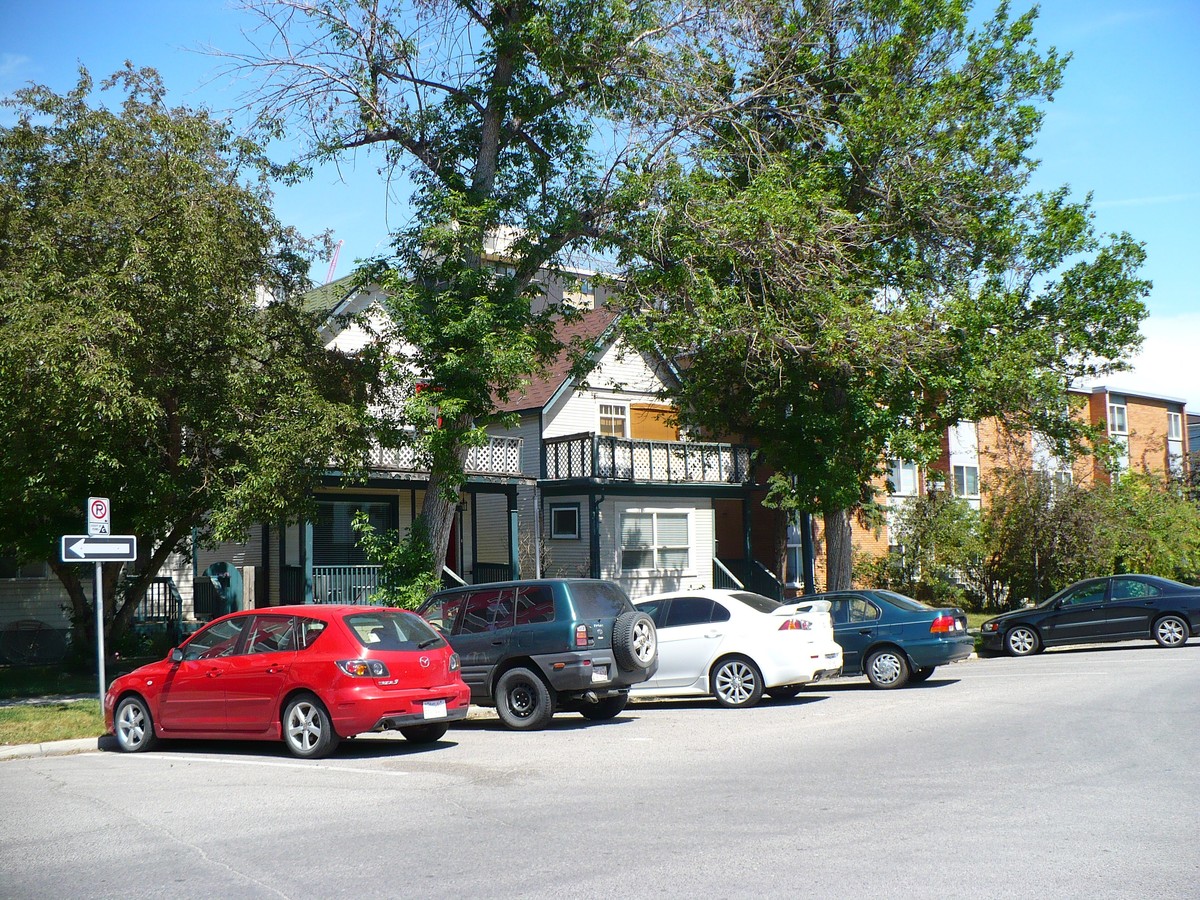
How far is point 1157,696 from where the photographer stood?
13930mm

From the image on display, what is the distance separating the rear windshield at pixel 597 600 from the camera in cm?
1324

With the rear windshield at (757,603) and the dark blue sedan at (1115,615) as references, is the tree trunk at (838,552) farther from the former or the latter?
the rear windshield at (757,603)

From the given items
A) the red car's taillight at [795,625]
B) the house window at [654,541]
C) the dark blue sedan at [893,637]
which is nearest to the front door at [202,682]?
the red car's taillight at [795,625]

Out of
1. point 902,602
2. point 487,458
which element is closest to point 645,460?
point 487,458

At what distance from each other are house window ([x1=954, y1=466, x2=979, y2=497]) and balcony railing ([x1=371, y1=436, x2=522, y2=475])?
65.4ft

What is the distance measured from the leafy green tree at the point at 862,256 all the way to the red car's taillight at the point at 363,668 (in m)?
9.76

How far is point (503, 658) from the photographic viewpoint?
13.3 m

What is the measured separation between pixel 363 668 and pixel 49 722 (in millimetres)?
5542

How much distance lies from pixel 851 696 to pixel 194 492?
1023 cm

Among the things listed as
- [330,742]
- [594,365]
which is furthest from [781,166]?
[330,742]

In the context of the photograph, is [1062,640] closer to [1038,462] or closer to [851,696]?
[851,696]

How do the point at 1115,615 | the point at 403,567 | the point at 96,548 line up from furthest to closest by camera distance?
the point at 1115,615, the point at 403,567, the point at 96,548

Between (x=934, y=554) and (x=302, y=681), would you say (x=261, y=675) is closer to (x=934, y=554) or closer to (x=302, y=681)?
(x=302, y=681)

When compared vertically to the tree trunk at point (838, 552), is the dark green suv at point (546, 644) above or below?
below
